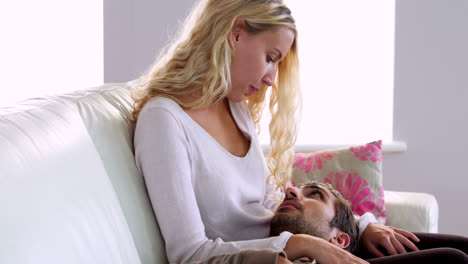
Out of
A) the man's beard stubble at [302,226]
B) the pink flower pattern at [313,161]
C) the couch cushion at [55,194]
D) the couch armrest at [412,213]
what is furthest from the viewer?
the pink flower pattern at [313,161]

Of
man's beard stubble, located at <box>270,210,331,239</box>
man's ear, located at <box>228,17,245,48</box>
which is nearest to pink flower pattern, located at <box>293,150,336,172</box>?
man's beard stubble, located at <box>270,210,331,239</box>

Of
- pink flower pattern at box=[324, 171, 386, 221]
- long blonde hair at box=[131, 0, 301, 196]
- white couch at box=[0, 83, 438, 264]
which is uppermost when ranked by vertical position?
long blonde hair at box=[131, 0, 301, 196]

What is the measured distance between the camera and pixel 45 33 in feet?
9.86

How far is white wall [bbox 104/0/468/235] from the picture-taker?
9.66 feet

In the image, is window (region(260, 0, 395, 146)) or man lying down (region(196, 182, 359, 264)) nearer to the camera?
man lying down (region(196, 182, 359, 264))

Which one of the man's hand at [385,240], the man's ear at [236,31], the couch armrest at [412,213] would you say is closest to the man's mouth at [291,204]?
the man's hand at [385,240]

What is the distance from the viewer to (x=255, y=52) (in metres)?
1.44

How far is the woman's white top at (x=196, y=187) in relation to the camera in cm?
121

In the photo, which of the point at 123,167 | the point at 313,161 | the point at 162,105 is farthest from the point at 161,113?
the point at 313,161

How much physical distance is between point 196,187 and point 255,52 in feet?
1.39

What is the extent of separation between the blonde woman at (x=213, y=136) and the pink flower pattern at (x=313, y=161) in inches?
21.4

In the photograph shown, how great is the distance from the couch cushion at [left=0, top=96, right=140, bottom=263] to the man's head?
1.53 ft

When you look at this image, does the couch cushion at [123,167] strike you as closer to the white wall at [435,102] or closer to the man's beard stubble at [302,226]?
the man's beard stubble at [302,226]

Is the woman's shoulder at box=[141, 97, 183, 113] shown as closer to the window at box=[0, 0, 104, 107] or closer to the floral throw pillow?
the floral throw pillow
